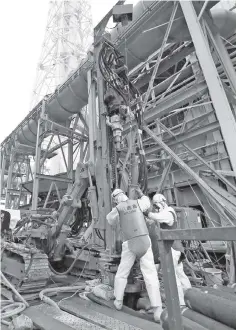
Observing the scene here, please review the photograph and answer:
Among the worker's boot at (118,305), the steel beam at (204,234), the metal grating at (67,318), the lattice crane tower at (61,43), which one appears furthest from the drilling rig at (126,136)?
the lattice crane tower at (61,43)

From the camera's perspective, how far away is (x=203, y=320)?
81.5 inches

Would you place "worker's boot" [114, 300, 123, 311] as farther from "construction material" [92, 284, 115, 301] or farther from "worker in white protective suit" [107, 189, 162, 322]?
"construction material" [92, 284, 115, 301]

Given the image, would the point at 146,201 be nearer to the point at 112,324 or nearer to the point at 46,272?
the point at 112,324

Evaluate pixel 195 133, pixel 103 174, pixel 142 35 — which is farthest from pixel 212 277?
pixel 142 35

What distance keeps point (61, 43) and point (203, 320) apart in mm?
20231

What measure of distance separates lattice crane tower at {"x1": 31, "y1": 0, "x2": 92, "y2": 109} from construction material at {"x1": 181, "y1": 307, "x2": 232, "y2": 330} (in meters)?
17.1

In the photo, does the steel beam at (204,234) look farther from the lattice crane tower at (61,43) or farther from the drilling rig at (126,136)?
the lattice crane tower at (61,43)

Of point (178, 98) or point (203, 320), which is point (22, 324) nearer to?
point (203, 320)

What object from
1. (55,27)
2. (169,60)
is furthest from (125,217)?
(55,27)

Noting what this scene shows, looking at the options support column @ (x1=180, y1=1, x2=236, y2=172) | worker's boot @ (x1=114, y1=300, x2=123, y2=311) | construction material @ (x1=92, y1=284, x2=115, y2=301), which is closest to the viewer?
worker's boot @ (x1=114, y1=300, x2=123, y2=311)

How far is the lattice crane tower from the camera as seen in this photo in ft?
57.1

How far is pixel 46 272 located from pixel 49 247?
971mm

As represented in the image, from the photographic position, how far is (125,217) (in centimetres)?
339

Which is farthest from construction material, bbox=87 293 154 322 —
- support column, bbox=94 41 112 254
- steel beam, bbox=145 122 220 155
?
steel beam, bbox=145 122 220 155
